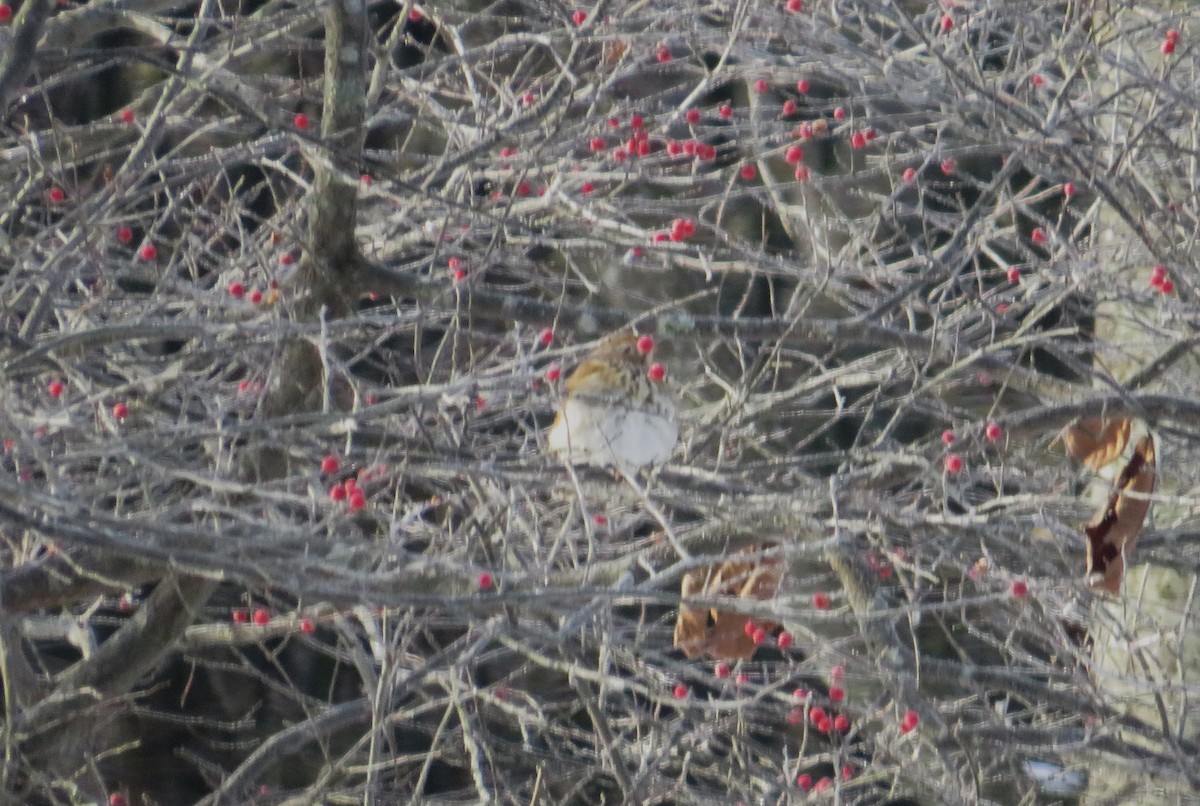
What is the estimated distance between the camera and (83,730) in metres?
4.80

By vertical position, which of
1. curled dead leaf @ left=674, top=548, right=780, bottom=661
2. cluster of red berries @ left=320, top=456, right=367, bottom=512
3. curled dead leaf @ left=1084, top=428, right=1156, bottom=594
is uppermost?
cluster of red berries @ left=320, top=456, right=367, bottom=512

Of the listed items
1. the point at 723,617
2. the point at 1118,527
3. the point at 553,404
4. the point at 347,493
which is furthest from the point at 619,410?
the point at 1118,527

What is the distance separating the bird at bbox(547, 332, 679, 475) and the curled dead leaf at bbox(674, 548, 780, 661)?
1.19 ft

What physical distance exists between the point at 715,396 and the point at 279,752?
4.44 m

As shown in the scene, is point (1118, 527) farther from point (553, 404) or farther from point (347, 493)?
point (347, 493)

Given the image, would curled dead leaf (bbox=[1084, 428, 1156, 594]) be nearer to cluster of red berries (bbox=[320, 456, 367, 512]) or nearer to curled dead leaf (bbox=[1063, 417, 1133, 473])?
curled dead leaf (bbox=[1063, 417, 1133, 473])

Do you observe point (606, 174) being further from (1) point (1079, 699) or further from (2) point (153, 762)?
(2) point (153, 762)

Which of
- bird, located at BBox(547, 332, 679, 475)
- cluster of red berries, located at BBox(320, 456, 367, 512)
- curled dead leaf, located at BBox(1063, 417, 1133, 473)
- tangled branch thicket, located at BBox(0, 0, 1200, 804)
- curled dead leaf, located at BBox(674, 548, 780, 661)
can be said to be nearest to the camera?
cluster of red berries, located at BBox(320, 456, 367, 512)

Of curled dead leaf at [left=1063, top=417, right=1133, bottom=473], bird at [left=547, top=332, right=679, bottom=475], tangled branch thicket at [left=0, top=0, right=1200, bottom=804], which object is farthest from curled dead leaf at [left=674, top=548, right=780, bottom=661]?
curled dead leaf at [left=1063, top=417, right=1133, bottom=473]

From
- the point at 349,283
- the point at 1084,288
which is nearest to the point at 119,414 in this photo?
the point at 349,283

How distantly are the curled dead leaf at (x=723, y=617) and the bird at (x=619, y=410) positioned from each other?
362 mm

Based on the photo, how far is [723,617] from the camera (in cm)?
436

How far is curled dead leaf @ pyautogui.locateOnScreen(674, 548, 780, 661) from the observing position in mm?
4285

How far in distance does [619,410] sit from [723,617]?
668mm
